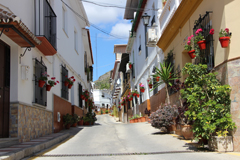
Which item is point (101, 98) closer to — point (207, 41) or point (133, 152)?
point (207, 41)

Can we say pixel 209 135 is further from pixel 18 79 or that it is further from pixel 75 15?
pixel 75 15

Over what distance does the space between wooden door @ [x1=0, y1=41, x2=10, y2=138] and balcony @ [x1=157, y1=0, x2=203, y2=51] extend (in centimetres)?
595

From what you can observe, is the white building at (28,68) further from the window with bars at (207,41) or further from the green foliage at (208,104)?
the window with bars at (207,41)

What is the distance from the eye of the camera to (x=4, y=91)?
25.7ft

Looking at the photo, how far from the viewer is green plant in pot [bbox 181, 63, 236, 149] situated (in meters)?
6.96

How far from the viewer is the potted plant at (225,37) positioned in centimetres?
702

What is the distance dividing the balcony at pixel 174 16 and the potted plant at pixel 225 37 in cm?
240

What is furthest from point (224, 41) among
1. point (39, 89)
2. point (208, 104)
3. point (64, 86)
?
point (64, 86)

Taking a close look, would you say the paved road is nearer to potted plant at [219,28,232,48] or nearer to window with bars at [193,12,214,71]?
window with bars at [193,12,214,71]

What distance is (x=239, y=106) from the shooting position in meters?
6.88

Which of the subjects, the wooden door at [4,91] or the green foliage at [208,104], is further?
the wooden door at [4,91]

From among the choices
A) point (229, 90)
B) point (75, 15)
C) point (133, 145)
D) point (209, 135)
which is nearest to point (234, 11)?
point (229, 90)

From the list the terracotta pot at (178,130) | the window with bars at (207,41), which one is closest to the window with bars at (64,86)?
the terracotta pot at (178,130)

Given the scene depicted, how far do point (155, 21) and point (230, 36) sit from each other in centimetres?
959
